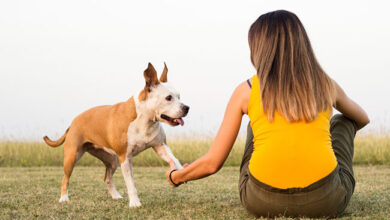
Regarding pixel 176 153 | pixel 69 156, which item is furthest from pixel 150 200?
pixel 176 153

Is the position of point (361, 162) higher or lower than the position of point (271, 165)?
lower

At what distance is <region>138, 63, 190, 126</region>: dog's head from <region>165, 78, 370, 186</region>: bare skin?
1428mm

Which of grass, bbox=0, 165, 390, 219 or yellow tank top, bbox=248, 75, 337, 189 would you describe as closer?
yellow tank top, bbox=248, 75, 337, 189

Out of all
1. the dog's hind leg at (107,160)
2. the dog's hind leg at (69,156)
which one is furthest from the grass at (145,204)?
the dog's hind leg at (107,160)

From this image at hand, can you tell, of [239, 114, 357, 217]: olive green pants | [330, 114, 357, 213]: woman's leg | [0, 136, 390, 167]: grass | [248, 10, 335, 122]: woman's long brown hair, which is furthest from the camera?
[0, 136, 390, 167]: grass

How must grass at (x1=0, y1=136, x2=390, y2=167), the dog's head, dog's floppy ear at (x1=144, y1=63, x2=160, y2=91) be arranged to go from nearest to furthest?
dog's floppy ear at (x1=144, y1=63, x2=160, y2=91)
the dog's head
grass at (x1=0, y1=136, x2=390, y2=167)

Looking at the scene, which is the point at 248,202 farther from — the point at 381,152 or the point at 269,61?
the point at 381,152

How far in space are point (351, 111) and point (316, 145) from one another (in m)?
0.67

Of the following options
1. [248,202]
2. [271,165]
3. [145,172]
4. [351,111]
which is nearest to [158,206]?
[248,202]

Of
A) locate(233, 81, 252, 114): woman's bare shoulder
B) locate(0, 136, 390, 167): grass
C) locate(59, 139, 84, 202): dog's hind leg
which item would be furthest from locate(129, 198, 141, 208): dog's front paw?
locate(0, 136, 390, 167): grass

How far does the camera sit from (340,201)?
11.5 ft

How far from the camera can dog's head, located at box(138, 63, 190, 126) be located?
4941 mm

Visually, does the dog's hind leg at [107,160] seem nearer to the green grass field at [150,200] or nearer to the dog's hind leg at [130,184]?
the green grass field at [150,200]

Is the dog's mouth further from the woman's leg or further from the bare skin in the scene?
the woman's leg
